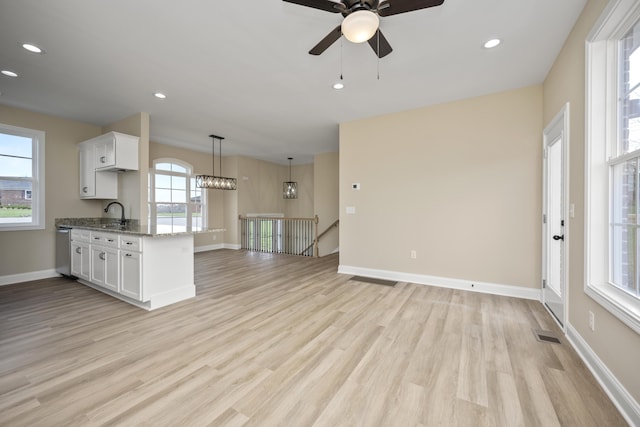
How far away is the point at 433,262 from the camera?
4051 mm

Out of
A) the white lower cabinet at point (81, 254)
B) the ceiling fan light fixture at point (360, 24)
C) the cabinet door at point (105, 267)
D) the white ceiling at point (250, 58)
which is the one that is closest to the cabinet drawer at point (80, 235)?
the white lower cabinet at point (81, 254)

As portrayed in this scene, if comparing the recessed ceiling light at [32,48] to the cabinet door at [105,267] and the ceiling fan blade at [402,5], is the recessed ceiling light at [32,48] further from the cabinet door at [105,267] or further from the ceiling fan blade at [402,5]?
the ceiling fan blade at [402,5]

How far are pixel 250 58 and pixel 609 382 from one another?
4.05 metres

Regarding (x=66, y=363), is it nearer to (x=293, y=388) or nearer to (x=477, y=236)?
(x=293, y=388)

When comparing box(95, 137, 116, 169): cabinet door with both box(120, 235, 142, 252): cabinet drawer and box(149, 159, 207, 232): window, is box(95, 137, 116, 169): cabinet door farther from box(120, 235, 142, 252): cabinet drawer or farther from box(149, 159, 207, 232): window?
box(149, 159, 207, 232): window

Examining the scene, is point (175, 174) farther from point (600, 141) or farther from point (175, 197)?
point (600, 141)

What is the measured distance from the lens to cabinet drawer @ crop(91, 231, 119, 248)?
11.2 feet

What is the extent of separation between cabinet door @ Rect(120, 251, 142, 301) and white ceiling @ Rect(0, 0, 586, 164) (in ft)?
7.34

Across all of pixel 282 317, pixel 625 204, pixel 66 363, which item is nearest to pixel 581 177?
pixel 625 204

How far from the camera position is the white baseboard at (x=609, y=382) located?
58.0 inches

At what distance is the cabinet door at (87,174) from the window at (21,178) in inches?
19.9

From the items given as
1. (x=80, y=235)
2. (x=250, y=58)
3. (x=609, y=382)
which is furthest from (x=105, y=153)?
(x=609, y=382)

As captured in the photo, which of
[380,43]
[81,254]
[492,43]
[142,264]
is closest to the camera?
[380,43]

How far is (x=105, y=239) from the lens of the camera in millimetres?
3580
